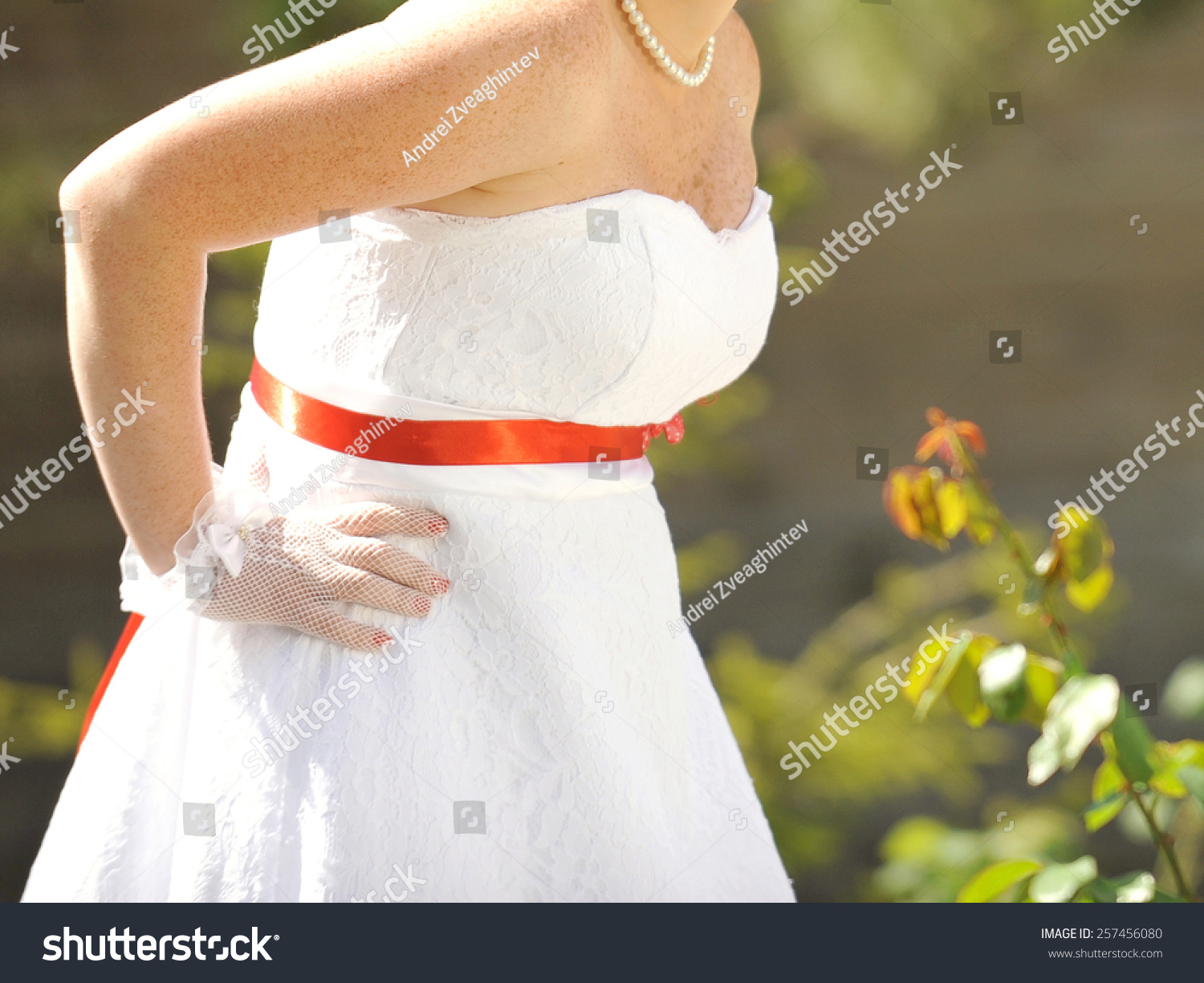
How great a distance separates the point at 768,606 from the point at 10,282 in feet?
6.09

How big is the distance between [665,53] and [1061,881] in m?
0.75

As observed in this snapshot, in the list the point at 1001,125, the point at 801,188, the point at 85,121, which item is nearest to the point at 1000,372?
the point at 1001,125

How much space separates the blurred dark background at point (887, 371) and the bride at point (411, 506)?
53.5 inches

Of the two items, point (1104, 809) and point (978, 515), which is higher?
point (978, 515)

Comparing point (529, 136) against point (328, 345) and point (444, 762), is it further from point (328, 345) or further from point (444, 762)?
point (444, 762)

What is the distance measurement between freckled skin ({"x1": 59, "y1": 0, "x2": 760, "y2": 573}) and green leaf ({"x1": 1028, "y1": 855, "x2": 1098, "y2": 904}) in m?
0.68
